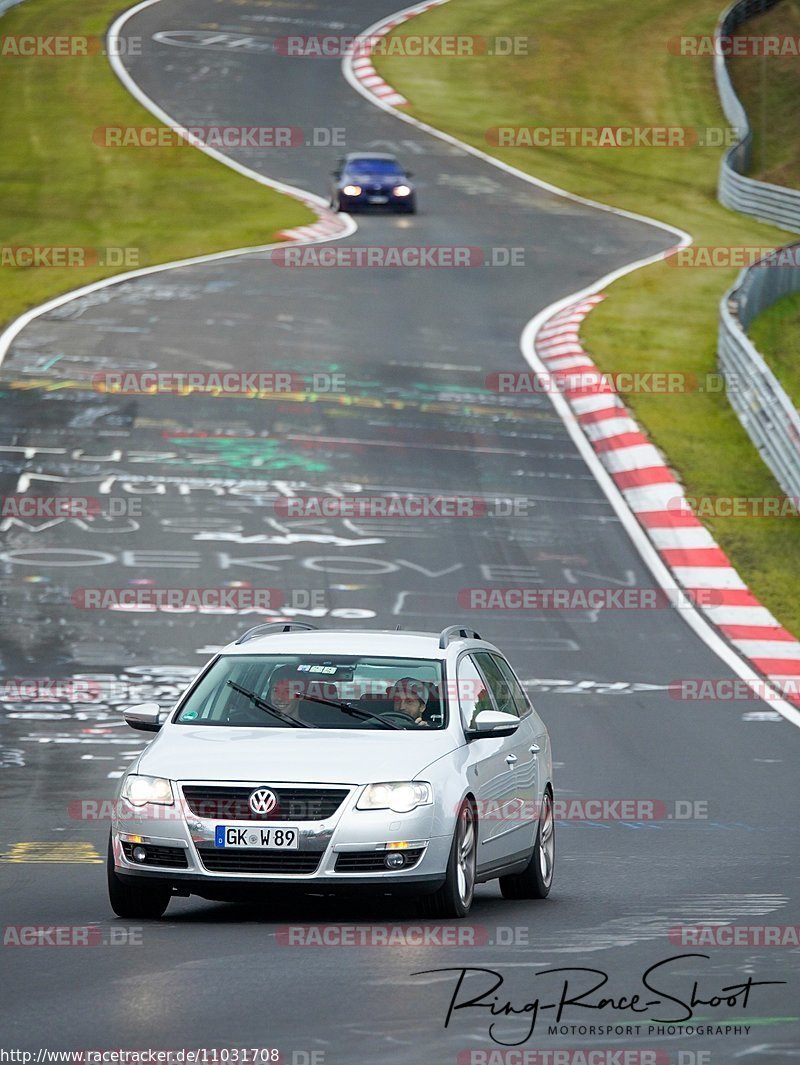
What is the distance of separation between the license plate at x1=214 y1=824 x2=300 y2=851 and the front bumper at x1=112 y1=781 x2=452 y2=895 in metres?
0.02

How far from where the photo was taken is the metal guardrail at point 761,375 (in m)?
24.4

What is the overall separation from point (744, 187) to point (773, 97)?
1435 centimetres

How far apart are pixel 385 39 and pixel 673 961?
58.4 meters

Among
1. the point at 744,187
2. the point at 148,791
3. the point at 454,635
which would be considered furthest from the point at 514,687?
the point at 744,187

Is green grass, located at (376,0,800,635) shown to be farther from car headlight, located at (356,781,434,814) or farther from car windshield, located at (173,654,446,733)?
car headlight, located at (356,781,434,814)

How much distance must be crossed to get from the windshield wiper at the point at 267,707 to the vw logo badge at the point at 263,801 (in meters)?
0.79

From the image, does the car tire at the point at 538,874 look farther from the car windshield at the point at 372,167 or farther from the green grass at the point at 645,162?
the car windshield at the point at 372,167

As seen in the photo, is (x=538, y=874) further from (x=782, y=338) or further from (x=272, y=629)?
(x=782, y=338)

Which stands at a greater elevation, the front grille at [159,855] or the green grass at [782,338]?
the front grille at [159,855]

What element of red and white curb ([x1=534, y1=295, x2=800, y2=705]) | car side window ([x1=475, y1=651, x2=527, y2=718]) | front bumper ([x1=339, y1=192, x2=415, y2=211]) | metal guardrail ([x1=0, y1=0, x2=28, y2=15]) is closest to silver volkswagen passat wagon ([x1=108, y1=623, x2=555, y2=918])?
car side window ([x1=475, y1=651, x2=527, y2=718])

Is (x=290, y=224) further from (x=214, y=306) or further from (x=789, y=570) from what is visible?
(x=789, y=570)

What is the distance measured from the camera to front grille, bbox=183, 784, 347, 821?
31.2ft

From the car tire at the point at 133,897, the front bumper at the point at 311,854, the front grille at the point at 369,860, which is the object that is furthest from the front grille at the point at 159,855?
the front grille at the point at 369,860

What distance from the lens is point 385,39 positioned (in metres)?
64.2
